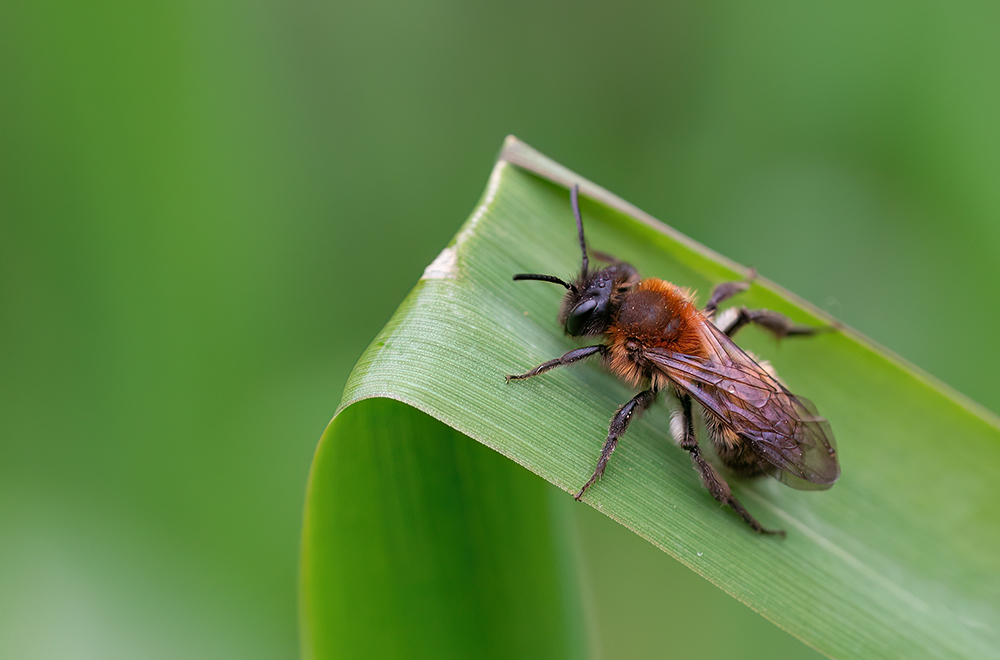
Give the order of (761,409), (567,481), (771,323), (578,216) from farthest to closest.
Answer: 1. (771,323)
2. (578,216)
3. (761,409)
4. (567,481)

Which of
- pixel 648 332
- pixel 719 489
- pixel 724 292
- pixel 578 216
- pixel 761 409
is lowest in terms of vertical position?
pixel 719 489

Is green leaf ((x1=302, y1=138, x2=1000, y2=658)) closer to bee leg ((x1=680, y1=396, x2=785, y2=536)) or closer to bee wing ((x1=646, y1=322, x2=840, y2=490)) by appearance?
bee leg ((x1=680, y1=396, x2=785, y2=536))

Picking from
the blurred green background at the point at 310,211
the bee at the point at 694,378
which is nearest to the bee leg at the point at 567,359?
the bee at the point at 694,378

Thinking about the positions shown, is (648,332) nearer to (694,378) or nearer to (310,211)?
(694,378)

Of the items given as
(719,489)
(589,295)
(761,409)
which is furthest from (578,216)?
(719,489)

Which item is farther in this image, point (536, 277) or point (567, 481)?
point (536, 277)

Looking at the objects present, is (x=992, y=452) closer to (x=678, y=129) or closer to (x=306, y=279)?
(x=678, y=129)

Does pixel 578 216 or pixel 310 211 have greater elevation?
pixel 578 216
